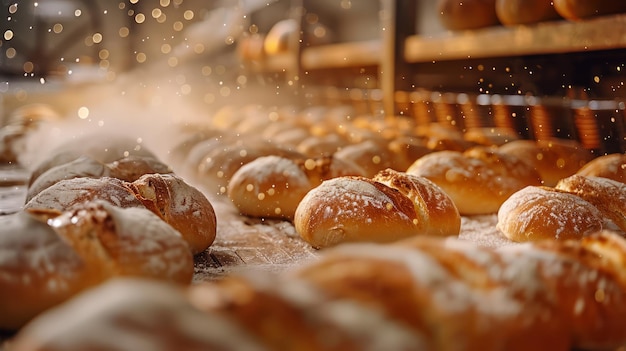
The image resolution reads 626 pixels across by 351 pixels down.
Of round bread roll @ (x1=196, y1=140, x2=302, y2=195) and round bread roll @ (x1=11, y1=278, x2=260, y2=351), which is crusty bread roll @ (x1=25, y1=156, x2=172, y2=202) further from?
round bread roll @ (x1=11, y1=278, x2=260, y2=351)

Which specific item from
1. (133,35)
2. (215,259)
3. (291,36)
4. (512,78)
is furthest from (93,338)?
(133,35)

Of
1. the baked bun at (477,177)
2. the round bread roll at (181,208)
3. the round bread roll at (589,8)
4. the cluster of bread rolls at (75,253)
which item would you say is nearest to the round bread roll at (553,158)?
the baked bun at (477,177)

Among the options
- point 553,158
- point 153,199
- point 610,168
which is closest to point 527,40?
point 553,158

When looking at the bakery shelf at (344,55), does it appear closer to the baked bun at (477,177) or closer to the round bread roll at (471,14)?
the round bread roll at (471,14)

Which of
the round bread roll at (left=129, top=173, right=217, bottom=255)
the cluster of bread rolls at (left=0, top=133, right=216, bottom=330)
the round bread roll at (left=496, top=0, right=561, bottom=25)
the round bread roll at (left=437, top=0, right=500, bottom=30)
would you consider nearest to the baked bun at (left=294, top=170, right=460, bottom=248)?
the round bread roll at (left=129, top=173, right=217, bottom=255)

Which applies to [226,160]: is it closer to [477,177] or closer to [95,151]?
[95,151]

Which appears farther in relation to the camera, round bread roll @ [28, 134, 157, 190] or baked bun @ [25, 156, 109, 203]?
round bread roll @ [28, 134, 157, 190]
